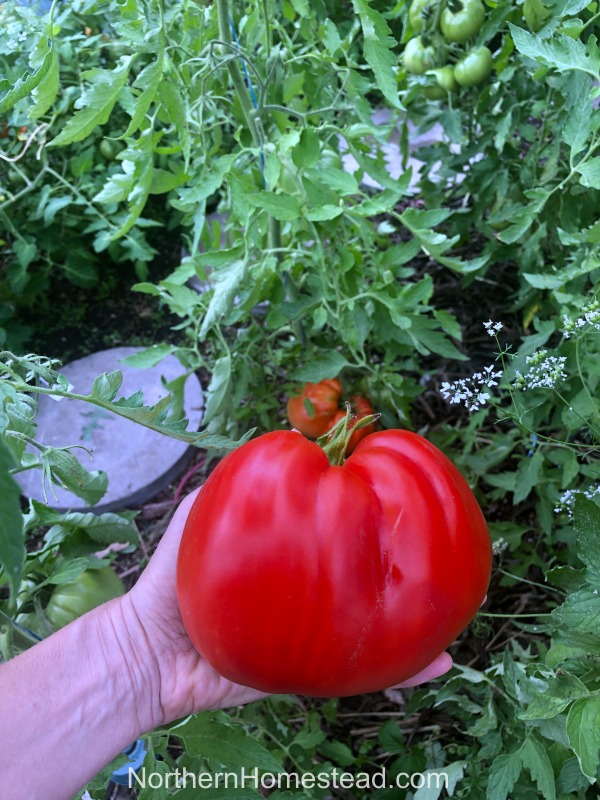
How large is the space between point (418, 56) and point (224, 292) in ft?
2.84

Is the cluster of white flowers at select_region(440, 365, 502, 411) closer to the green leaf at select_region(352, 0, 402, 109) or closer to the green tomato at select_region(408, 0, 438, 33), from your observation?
the green leaf at select_region(352, 0, 402, 109)

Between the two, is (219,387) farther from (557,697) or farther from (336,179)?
(557,697)

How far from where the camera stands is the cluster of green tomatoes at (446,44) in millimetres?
1461

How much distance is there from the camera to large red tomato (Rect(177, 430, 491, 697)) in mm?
758

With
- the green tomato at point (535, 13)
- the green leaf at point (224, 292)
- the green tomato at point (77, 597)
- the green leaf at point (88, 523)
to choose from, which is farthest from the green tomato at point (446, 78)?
the green tomato at point (77, 597)

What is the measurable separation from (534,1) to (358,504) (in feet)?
3.29

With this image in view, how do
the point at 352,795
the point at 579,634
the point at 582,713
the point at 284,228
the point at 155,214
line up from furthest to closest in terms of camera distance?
the point at 155,214, the point at 284,228, the point at 352,795, the point at 579,634, the point at 582,713

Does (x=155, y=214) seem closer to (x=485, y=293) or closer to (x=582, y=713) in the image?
(x=485, y=293)

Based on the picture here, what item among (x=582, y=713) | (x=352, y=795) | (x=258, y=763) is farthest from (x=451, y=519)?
(x=352, y=795)

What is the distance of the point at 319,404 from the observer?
1652 millimetres

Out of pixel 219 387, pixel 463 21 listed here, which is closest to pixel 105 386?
pixel 219 387

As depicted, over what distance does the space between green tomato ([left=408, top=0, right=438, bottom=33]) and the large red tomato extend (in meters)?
1.20

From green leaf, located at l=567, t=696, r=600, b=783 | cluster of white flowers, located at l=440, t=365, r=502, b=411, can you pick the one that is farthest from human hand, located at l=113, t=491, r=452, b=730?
cluster of white flowers, located at l=440, t=365, r=502, b=411

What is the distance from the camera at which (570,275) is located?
44.6 inches
